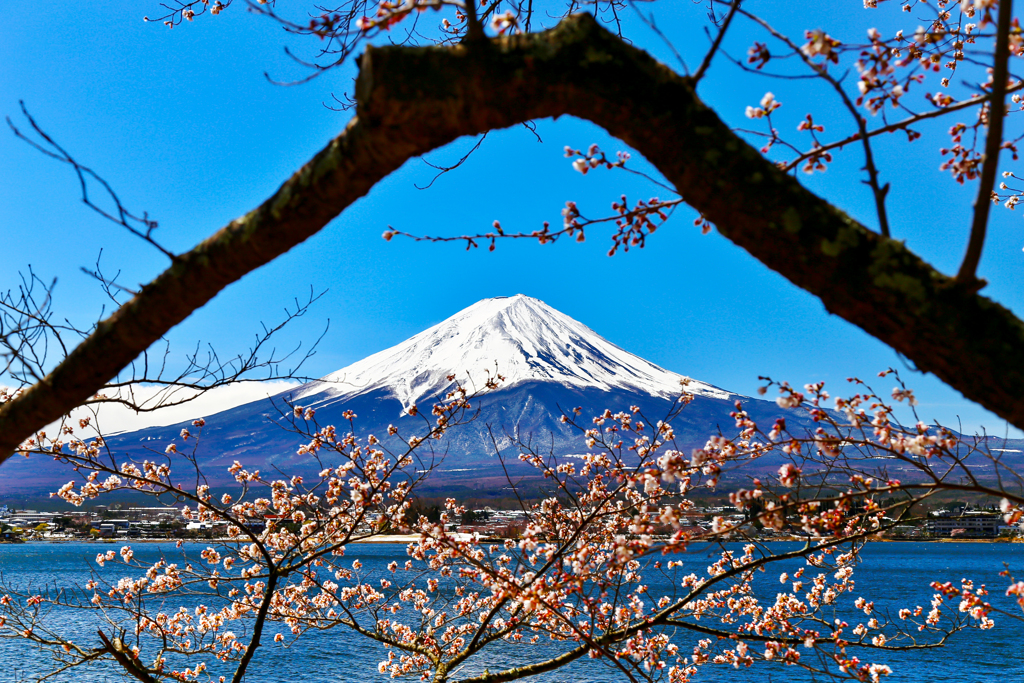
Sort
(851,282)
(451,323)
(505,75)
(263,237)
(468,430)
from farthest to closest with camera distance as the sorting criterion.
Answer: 1. (451,323)
2. (468,430)
3. (263,237)
4. (505,75)
5. (851,282)

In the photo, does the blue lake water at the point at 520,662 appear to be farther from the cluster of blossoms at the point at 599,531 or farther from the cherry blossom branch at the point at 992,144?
the cherry blossom branch at the point at 992,144

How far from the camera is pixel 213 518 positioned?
157 inches

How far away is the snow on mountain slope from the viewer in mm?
117625

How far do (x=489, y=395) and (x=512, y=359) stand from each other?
8.39m

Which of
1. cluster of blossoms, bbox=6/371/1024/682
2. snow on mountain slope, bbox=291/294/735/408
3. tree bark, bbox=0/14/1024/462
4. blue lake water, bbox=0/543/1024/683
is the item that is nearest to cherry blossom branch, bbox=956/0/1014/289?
tree bark, bbox=0/14/1024/462

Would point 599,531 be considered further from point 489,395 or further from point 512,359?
point 512,359

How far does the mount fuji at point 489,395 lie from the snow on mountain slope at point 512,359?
0.75ft

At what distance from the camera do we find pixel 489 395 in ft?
395

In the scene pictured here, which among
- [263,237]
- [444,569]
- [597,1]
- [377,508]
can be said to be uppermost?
[597,1]

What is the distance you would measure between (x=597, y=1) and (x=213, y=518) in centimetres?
375

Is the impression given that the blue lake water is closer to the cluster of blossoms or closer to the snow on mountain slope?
the cluster of blossoms

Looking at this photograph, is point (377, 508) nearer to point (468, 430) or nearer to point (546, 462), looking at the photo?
point (546, 462)

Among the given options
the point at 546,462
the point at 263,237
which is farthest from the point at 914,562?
the point at 263,237

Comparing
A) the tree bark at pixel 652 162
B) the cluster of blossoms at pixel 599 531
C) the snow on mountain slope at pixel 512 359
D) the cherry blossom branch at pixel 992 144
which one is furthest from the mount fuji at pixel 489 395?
the cherry blossom branch at pixel 992 144
